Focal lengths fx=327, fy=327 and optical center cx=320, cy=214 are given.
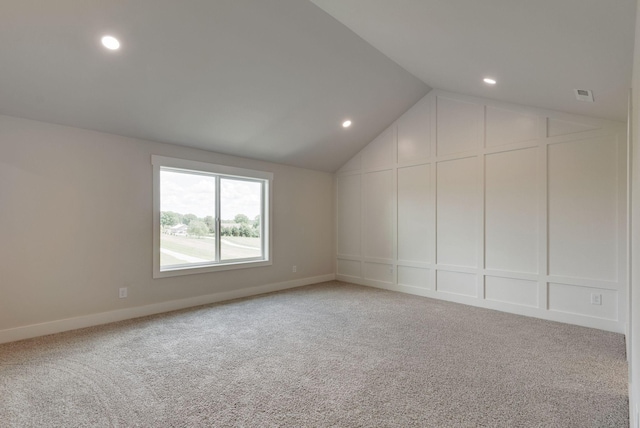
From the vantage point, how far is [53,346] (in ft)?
10.1

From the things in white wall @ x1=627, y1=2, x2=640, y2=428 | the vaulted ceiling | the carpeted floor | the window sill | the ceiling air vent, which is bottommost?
the carpeted floor

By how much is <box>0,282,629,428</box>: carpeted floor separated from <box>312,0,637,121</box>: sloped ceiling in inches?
91.0

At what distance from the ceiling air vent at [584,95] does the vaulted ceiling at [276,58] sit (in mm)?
64

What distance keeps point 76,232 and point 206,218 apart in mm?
1607

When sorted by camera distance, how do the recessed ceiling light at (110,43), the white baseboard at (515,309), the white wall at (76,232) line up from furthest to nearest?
the white baseboard at (515,309), the white wall at (76,232), the recessed ceiling light at (110,43)

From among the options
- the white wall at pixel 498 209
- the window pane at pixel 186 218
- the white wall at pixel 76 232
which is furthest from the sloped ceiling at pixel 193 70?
the white wall at pixel 498 209

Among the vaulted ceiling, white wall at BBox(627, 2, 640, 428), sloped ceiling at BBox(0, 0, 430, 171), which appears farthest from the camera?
sloped ceiling at BBox(0, 0, 430, 171)

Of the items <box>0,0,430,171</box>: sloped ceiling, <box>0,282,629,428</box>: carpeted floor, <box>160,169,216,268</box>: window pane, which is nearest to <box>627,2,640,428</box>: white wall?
<box>0,282,629,428</box>: carpeted floor

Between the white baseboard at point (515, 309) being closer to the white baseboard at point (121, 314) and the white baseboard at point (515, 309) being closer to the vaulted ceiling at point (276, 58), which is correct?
the white baseboard at point (121, 314)

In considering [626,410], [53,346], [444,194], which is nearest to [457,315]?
[444,194]

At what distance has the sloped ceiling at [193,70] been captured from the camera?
2598 millimetres

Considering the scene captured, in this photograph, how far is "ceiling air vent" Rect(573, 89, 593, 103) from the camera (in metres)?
2.99

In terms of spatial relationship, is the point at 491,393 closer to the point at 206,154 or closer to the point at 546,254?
the point at 546,254

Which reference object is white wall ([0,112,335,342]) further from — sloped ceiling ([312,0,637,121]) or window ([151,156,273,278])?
sloped ceiling ([312,0,637,121])
